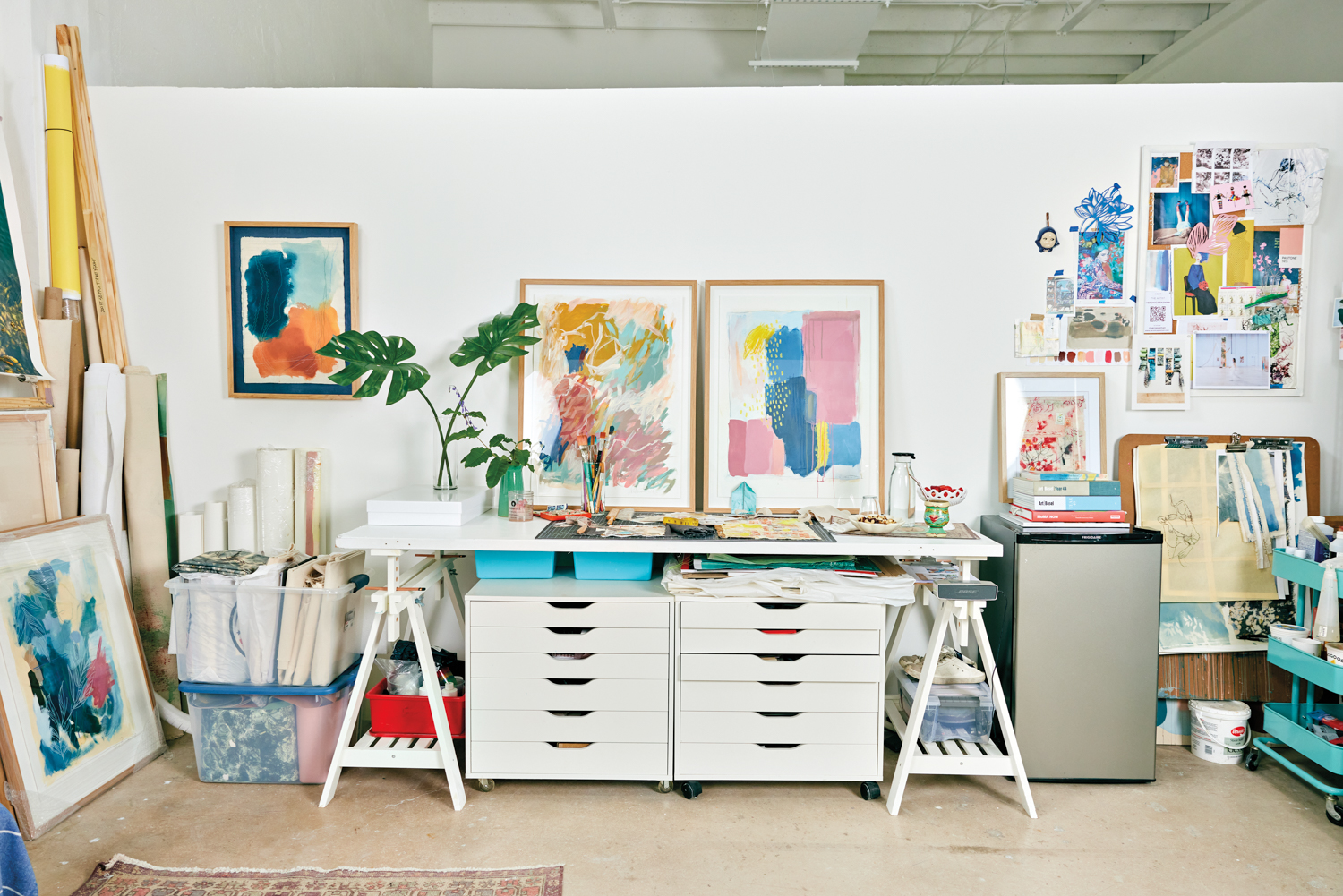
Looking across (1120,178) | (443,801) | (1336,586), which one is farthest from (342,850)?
(1120,178)

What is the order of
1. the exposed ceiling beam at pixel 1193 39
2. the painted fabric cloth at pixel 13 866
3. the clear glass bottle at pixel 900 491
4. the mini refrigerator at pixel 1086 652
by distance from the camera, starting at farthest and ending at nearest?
the exposed ceiling beam at pixel 1193 39
the clear glass bottle at pixel 900 491
the mini refrigerator at pixel 1086 652
the painted fabric cloth at pixel 13 866

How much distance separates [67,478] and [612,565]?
1.87 m

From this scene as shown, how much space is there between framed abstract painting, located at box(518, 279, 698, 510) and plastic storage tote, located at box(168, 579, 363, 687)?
831 mm

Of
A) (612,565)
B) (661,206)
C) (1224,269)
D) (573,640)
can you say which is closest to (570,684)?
(573,640)

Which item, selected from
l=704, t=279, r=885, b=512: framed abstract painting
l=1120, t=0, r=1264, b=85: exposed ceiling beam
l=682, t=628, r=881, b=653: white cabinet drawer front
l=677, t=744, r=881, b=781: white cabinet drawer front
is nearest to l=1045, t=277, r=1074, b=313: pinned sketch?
l=704, t=279, r=885, b=512: framed abstract painting

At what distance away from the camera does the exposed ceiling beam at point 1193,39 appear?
13.6 ft

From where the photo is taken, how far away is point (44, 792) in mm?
2150

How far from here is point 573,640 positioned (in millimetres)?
2277

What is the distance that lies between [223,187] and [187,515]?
3.97 feet

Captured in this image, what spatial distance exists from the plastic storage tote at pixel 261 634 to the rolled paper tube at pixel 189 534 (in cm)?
44

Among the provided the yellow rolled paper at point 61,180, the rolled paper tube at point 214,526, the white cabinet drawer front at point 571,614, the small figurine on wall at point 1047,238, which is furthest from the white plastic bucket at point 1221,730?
the yellow rolled paper at point 61,180

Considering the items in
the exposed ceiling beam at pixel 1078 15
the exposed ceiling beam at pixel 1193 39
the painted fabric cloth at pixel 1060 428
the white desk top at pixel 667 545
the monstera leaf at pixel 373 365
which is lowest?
the white desk top at pixel 667 545

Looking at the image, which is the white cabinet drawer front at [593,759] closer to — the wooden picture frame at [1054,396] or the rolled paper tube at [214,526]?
the rolled paper tube at [214,526]

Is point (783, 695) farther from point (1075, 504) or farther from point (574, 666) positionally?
point (1075, 504)
